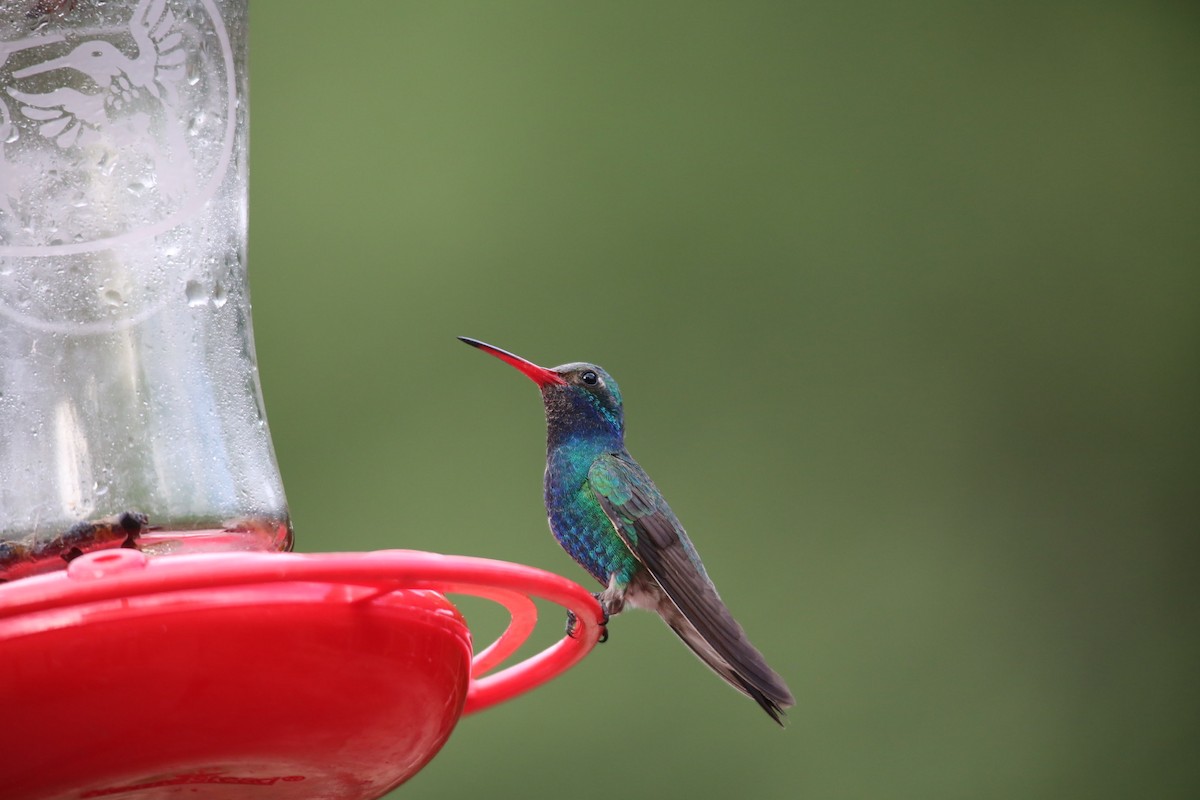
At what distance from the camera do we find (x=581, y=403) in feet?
9.62

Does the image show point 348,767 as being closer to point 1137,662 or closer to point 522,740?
point 522,740

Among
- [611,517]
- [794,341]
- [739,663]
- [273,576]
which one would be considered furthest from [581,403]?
[794,341]

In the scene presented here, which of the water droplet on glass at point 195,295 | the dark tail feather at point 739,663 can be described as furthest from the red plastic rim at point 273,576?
the dark tail feather at point 739,663

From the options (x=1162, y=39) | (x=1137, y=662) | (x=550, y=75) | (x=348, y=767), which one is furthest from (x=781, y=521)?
(x=348, y=767)

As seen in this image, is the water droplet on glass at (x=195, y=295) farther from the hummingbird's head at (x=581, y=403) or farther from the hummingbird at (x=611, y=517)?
the hummingbird's head at (x=581, y=403)

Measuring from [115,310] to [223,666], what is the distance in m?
0.61

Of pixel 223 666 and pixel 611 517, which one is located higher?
pixel 223 666

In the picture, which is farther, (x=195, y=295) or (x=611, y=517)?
(x=611, y=517)

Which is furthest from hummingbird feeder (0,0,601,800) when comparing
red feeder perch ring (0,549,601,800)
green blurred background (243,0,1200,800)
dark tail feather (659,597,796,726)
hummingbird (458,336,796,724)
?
green blurred background (243,0,1200,800)

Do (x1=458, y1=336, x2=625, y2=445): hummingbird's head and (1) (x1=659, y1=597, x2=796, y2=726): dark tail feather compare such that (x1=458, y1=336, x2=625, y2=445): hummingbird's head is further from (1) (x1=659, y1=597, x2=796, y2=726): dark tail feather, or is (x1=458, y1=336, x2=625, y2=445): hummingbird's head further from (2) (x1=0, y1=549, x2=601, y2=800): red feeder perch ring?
(2) (x1=0, y1=549, x2=601, y2=800): red feeder perch ring

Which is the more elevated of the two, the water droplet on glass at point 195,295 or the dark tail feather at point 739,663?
the water droplet on glass at point 195,295

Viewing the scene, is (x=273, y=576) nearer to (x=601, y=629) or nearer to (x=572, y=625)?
(x=601, y=629)

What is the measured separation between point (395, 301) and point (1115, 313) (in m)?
2.20

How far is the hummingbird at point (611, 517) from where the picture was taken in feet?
8.62
